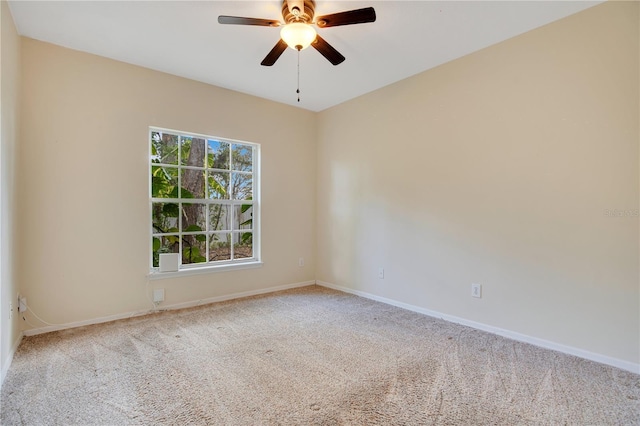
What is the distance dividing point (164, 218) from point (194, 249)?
50 cm

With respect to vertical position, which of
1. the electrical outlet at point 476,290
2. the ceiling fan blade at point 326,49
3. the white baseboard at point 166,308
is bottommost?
the white baseboard at point 166,308

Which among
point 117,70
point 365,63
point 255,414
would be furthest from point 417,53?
point 255,414

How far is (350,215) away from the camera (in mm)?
4148

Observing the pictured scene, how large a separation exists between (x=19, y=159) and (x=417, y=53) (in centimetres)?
364

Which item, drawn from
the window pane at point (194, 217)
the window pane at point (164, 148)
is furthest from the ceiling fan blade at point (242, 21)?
the window pane at point (194, 217)

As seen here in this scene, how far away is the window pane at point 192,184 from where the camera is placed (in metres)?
3.58

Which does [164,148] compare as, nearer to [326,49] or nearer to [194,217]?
[194,217]

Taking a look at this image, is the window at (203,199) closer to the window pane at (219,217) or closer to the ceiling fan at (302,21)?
the window pane at (219,217)

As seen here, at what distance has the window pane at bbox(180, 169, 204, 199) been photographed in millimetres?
3577

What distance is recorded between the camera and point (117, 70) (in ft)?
10.1

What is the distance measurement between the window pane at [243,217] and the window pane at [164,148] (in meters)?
0.96

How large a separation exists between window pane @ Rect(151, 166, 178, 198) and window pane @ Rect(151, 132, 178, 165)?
0.09m

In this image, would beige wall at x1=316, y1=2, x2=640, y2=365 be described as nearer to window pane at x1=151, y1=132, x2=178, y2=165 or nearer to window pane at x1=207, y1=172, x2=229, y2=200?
window pane at x1=207, y1=172, x2=229, y2=200

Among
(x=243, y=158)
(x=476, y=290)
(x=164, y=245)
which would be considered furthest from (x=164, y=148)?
(x=476, y=290)
